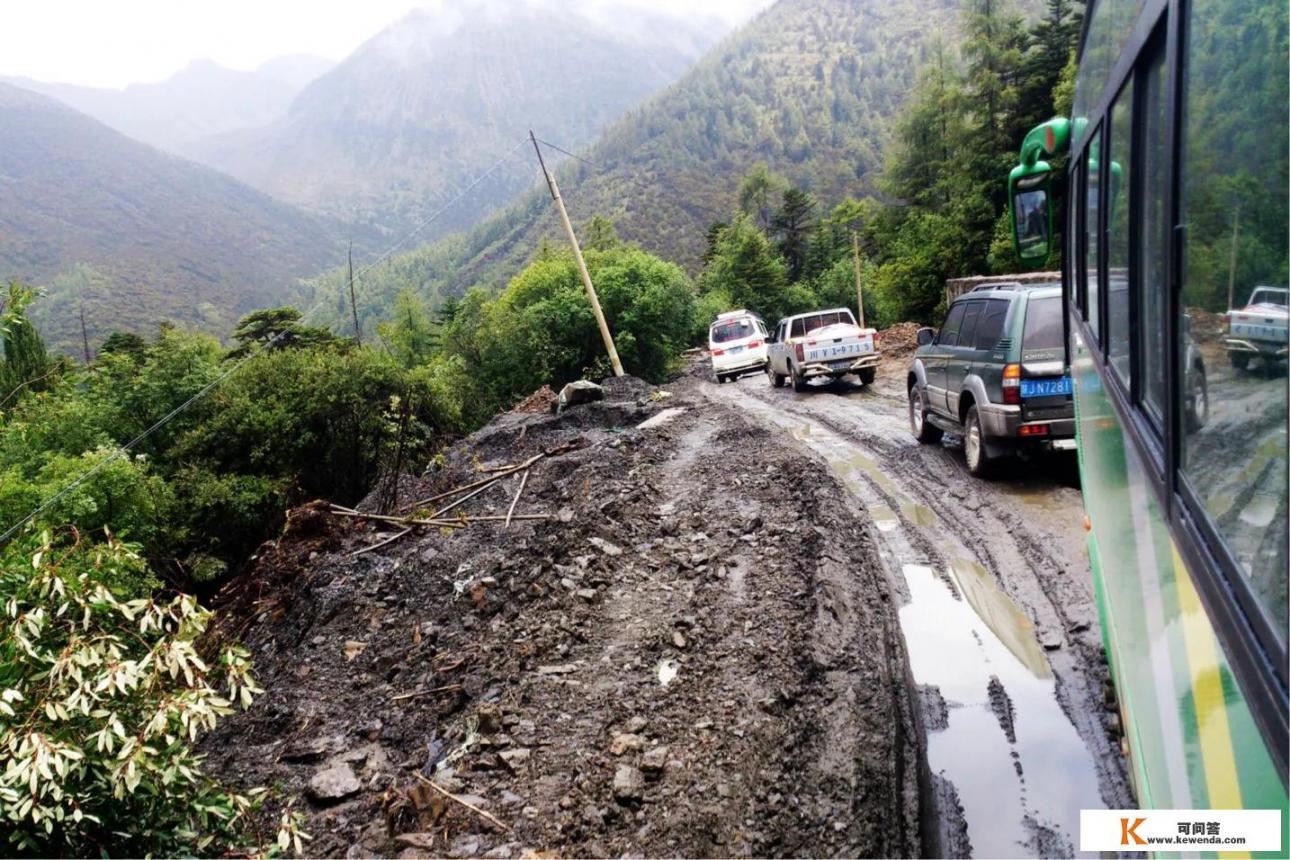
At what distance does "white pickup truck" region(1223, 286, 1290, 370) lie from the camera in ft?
4.13

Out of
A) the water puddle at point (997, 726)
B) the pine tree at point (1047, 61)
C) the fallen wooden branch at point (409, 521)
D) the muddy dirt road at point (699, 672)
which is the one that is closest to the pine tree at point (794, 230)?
the pine tree at point (1047, 61)

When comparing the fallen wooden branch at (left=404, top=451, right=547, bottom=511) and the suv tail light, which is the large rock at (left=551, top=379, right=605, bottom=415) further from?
the suv tail light

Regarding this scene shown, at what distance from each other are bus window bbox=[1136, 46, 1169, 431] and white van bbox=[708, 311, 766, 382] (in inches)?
970

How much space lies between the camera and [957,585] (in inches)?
252

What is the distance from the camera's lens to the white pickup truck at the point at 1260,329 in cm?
126

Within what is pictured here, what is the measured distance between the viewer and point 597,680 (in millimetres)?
5539

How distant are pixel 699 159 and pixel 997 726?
166 metres

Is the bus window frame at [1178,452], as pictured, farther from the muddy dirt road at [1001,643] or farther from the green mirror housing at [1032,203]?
the green mirror housing at [1032,203]

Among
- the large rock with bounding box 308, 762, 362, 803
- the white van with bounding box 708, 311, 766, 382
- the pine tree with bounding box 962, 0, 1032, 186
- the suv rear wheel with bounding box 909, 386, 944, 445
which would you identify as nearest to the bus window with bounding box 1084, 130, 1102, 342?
the large rock with bounding box 308, 762, 362, 803

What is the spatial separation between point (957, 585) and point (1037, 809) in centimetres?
277

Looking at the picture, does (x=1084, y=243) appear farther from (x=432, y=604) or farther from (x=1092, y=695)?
(x=432, y=604)

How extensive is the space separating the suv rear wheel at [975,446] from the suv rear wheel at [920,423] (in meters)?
1.59

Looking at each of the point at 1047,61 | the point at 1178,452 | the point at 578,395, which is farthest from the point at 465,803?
the point at 1047,61

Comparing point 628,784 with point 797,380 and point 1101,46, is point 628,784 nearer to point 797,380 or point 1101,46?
point 1101,46
